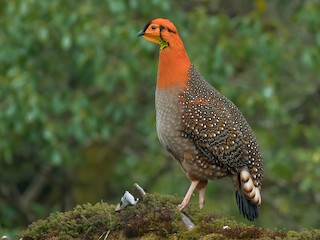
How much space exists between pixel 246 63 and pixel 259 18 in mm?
1010

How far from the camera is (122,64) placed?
12.2 m

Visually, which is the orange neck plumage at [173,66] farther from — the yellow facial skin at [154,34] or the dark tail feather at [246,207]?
the dark tail feather at [246,207]

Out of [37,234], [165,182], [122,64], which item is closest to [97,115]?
[122,64]

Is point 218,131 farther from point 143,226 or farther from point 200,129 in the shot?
point 143,226

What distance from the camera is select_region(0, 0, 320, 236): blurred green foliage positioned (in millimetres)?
12016

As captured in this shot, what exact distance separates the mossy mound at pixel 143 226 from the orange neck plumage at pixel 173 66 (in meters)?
1.38

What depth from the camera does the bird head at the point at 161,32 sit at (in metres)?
6.76

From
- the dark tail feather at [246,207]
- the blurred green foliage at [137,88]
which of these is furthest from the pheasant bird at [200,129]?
the blurred green foliage at [137,88]

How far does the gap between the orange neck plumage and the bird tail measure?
0.85 m

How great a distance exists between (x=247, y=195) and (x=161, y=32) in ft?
4.38

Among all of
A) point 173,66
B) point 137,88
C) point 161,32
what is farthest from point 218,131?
point 137,88

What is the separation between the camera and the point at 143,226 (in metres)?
5.33

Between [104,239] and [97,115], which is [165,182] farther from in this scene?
[104,239]

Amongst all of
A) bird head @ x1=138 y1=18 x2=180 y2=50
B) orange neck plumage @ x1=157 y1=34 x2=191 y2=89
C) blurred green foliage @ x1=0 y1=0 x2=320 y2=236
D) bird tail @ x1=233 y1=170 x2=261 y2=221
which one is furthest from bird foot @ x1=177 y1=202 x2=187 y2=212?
blurred green foliage @ x1=0 y1=0 x2=320 y2=236
